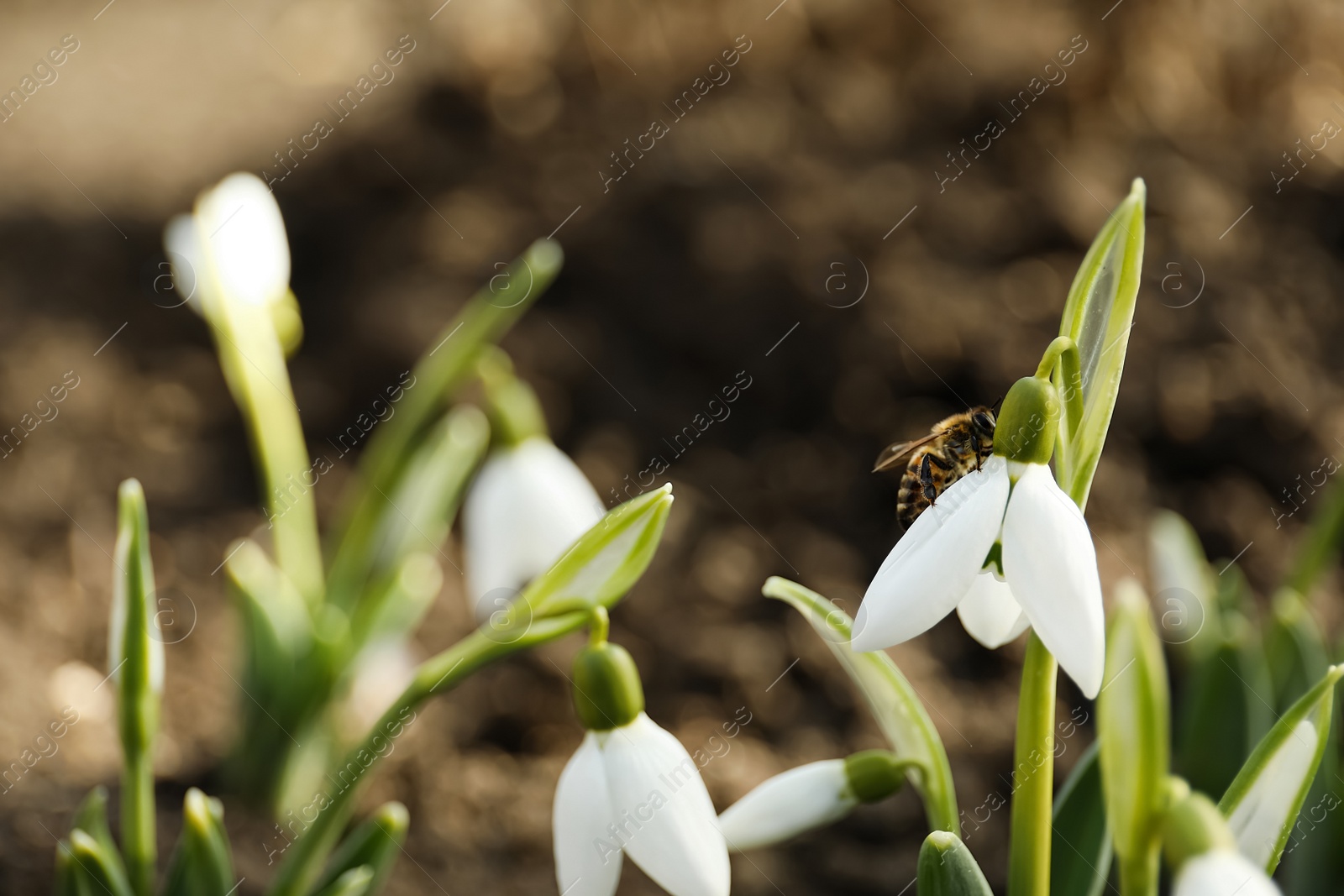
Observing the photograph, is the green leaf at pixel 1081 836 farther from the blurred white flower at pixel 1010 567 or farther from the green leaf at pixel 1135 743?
the blurred white flower at pixel 1010 567

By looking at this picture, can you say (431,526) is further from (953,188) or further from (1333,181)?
(1333,181)

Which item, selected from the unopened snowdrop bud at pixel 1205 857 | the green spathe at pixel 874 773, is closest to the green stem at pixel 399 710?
the green spathe at pixel 874 773

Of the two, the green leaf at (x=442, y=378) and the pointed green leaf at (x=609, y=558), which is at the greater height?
the green leaf at (x=442, y=378)

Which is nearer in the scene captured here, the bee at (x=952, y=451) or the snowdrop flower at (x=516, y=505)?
the bee at (x=952, y=451)

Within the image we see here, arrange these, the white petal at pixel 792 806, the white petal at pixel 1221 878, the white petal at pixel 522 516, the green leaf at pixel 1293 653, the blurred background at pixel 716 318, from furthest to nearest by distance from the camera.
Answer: the blurred background at pixel 716 318 → the white petal at pixel 522 516 → the green leaf at pixel 1293 653 → the white petal at pixel 792 806 → the white petal at pixel 1221 878

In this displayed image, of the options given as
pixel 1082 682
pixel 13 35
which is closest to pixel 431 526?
pixel 1082 682

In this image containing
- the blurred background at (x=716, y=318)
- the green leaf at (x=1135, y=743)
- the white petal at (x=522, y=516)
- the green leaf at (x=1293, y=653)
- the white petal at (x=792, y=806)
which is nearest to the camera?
the green leaf at (x=1135, y=743)

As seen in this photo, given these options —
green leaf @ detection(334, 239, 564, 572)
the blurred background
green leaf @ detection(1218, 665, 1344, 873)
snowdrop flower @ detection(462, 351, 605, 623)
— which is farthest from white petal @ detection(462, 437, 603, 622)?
green leaf @ detection(1218, 665, 1344, 873)

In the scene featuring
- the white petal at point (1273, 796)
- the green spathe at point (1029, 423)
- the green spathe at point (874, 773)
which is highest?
the green spathe at point (1029, 423)

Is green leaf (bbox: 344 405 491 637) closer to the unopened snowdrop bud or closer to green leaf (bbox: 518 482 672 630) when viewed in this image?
green leaf (bbox: 518 482 672 630)
